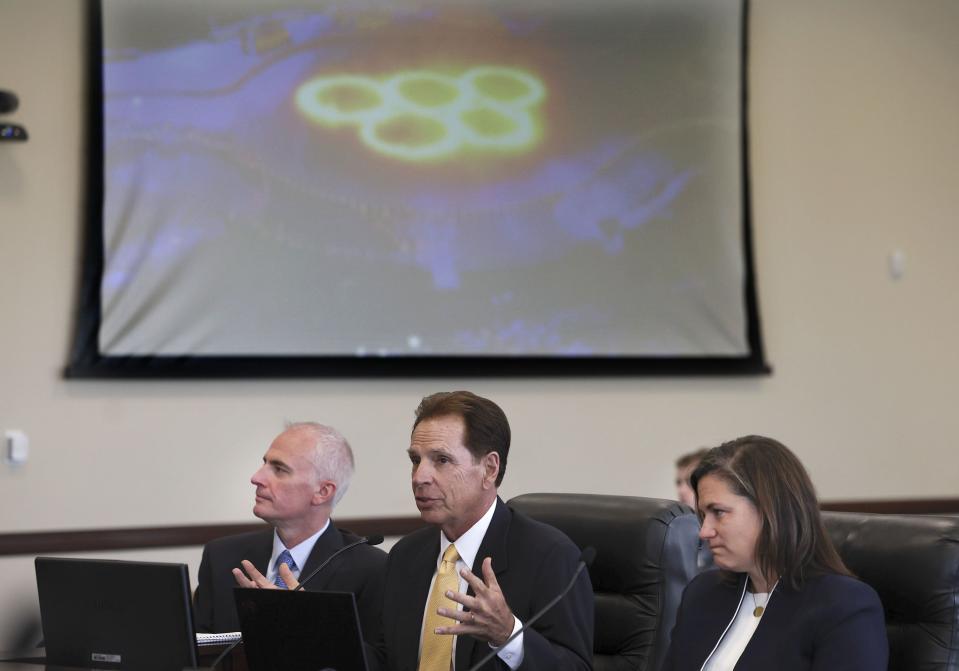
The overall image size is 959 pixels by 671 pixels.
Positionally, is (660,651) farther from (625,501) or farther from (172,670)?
(172,670)

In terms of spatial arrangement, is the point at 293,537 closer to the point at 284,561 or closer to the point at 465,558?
the point at 284,561

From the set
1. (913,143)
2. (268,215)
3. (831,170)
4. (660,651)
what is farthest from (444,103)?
(660,651)

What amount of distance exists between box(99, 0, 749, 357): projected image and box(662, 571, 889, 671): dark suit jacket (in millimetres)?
2719

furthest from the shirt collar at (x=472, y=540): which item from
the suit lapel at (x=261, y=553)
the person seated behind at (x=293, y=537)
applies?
the suit lapel at (x=261, y=553)

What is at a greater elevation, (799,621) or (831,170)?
(831,170)

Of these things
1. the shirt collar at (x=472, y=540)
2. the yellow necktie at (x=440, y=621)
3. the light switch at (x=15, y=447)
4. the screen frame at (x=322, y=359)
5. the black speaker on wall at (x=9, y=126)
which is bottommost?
the yellow necktie at (x=440, y=621)

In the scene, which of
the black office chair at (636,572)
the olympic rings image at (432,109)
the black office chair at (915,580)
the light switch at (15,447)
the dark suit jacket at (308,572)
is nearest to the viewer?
the black office chair at (915,580)

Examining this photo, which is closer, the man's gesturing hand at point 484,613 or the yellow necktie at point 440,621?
the man's gesturing hand at point 484,613

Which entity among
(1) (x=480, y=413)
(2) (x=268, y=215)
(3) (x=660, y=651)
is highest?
(2) (x=268, y=215)

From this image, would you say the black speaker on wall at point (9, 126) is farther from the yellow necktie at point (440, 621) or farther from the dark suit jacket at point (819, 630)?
the dark suit jacket at point (819, 630)

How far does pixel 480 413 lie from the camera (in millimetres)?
2658

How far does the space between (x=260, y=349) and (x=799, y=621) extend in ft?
9.40

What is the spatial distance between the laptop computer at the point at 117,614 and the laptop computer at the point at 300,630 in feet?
0.49

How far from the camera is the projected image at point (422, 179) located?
4520 millimetres
